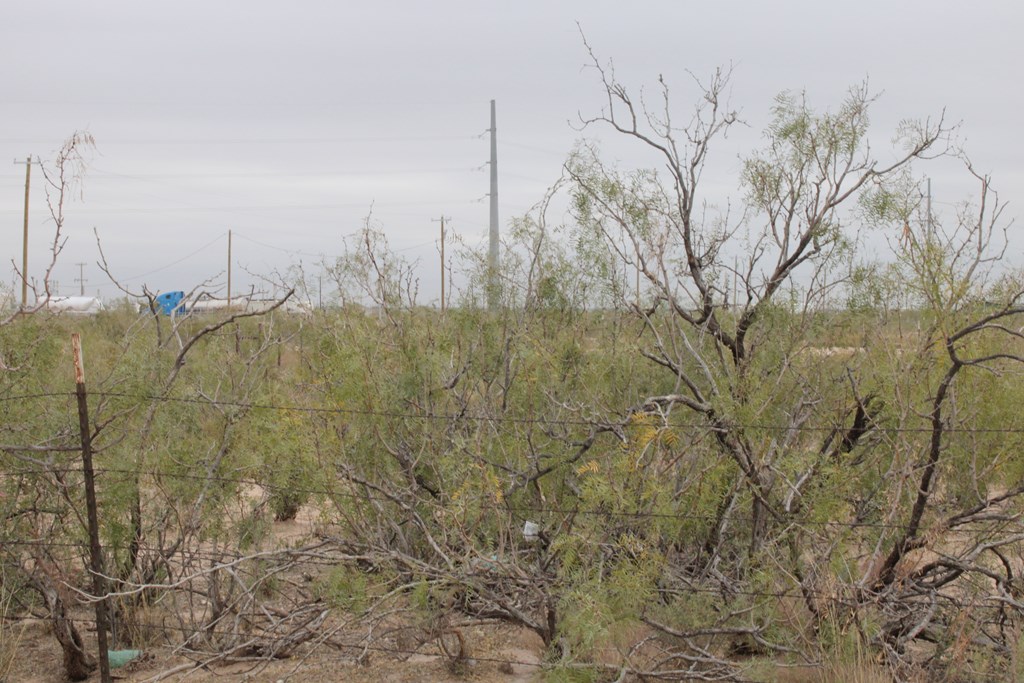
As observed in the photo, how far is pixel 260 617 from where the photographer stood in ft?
29.1

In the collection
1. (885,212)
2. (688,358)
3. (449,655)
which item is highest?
(885,212)

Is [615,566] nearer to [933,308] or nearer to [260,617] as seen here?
[933,308]

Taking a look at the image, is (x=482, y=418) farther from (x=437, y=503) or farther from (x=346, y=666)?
(x=346, y=666)

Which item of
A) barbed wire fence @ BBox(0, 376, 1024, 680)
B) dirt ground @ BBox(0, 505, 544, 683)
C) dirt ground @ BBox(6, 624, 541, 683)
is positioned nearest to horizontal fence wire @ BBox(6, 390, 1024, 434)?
barbed wire fence @ BBox(0, 376, 1024, 680)

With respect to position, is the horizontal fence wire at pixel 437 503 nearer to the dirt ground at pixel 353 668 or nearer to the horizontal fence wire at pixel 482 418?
the horizontal fence wire at pixel 482 418

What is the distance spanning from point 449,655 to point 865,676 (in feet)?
9.41

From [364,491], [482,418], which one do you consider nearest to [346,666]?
[364,491]

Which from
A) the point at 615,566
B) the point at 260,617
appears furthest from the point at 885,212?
the point at 260,617

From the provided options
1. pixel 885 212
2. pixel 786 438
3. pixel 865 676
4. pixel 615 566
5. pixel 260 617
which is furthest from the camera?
pixel 260 617

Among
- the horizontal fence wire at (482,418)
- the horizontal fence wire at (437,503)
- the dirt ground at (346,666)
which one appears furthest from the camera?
the dirt ground at (346,666)

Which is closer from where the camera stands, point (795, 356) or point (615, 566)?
point (615, 566)

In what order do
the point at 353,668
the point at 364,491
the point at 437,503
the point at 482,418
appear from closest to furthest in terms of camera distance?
the point at 437,503 < the point at 482,418 < the point at 364,491 < the point at 353,668

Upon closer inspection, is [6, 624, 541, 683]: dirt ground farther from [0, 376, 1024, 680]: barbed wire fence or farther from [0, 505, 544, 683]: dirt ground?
[0, 376, 1024, 680]: barbed wire fence

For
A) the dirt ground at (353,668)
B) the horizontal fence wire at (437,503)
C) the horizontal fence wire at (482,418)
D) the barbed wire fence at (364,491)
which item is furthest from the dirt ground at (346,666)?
the horizontal fence wire at (482,418)
